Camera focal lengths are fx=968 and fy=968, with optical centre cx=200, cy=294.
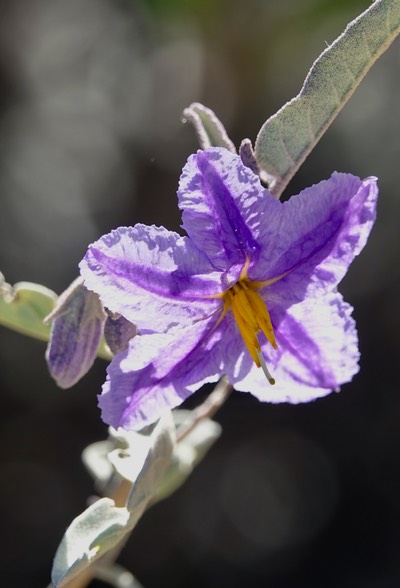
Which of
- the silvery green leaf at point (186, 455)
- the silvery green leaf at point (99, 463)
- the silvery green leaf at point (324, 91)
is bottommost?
the silvery green leaf at point (186, 455)

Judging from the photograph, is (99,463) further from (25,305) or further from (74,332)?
(74,332)

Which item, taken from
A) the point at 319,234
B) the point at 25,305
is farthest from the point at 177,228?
the point at 319,234

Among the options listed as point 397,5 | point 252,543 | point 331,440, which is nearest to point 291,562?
point 252,543

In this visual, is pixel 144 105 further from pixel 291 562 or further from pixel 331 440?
pixel 291 562

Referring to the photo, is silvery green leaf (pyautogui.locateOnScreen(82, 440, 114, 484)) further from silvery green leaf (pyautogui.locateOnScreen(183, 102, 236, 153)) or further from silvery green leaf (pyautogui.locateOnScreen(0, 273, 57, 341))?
silvery green leaf (pyautogui.locateOnScreen(183, 102, 236, 153))

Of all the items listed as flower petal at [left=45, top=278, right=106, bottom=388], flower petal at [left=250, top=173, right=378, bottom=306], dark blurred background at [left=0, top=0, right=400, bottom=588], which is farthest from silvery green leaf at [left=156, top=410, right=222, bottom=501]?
dark blurred background at [left=0, top=0, right=400, bottom=588]

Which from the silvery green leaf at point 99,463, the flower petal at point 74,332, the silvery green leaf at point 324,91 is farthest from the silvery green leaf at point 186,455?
the silvery green leaf at point 324,91

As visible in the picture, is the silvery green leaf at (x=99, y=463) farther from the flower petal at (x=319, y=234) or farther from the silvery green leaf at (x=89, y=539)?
the flower petal at (x=319, y=234)

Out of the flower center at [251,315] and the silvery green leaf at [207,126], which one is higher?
the silvery green leaf at [207,126]
